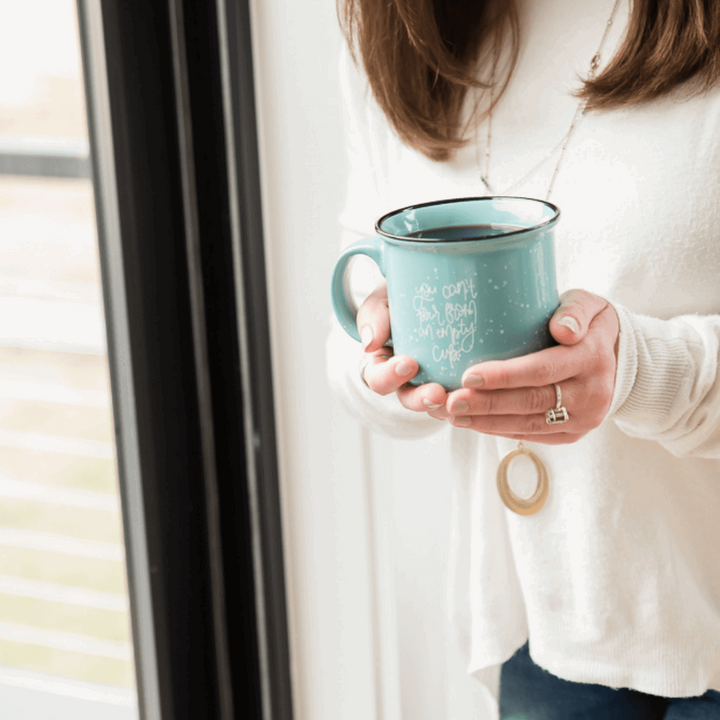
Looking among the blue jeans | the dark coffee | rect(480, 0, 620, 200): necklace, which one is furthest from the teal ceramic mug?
the blue jeans

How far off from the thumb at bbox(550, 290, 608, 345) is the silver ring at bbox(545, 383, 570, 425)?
0.03 m

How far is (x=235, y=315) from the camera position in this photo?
1.00m

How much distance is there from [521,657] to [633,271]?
0.41 metres

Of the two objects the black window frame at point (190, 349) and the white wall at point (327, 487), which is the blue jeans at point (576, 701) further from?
the black window frame at point (190, 349)

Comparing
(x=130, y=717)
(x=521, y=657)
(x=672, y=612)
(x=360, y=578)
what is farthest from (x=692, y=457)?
(x=130, y=717)

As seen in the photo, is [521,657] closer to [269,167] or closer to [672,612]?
[672,612]

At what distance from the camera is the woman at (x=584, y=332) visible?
563 mm

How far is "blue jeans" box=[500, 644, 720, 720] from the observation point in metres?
0.71

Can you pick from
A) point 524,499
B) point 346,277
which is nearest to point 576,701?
point 524,499

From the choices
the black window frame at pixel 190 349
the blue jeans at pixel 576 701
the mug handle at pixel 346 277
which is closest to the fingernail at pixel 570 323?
the mug handle at pixel 346 277

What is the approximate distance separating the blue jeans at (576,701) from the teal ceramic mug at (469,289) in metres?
0.42

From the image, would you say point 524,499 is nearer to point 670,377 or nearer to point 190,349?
point 670,377

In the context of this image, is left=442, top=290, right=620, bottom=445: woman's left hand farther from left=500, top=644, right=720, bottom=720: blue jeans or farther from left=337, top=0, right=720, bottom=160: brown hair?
left=500, top=644, right=720, bottom=720: blue jeans

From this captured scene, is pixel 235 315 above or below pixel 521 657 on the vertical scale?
above
